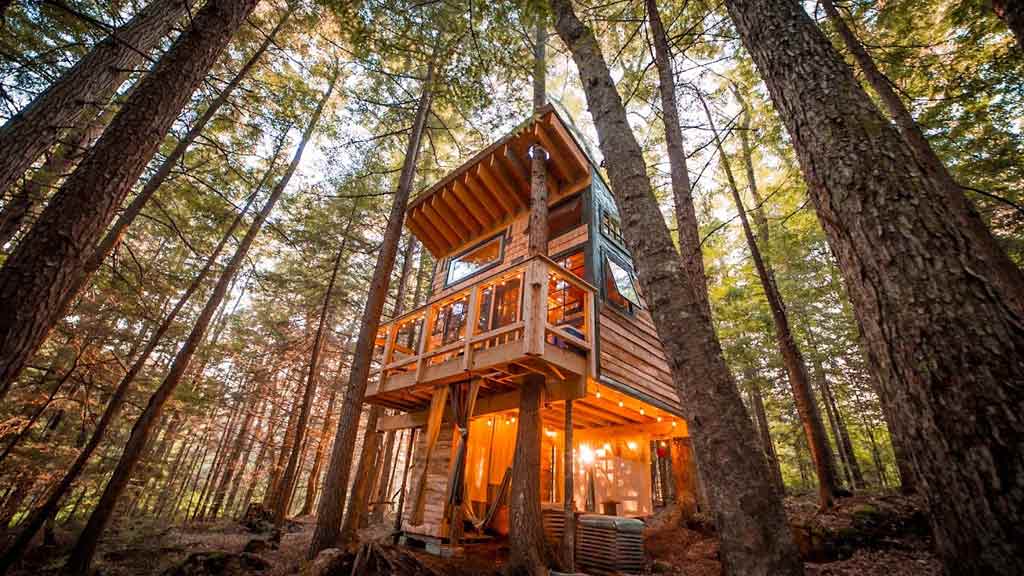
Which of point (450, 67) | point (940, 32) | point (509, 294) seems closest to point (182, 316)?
point (509, 294)

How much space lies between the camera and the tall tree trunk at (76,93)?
4.29 meters

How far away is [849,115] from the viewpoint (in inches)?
73.8

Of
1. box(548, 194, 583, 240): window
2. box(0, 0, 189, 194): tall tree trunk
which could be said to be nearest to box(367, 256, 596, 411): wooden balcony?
box(548, 194, 583, 240): window

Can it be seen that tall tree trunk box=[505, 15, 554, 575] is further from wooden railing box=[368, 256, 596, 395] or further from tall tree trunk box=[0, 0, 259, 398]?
tall tree trunk box=[0, 0, 259, 398]

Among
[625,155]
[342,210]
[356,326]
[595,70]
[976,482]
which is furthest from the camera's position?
[356,326]

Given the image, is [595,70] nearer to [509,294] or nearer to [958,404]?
A: [958,404]

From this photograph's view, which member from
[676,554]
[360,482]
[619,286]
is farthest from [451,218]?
[676,554]

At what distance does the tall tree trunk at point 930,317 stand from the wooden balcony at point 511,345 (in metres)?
3.97

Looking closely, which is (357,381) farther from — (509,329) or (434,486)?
(509,329)

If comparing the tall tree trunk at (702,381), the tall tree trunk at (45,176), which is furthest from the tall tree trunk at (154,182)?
the tall tree trunk at (702,381)

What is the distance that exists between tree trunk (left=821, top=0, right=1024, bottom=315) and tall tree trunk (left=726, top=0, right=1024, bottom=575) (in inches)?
0.7

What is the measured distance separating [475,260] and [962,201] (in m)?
8.54

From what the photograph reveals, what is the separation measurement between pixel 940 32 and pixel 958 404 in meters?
10.1

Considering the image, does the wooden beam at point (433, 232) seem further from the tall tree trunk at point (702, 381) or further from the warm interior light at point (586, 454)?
the tall tree trunk at point (702, 381)
